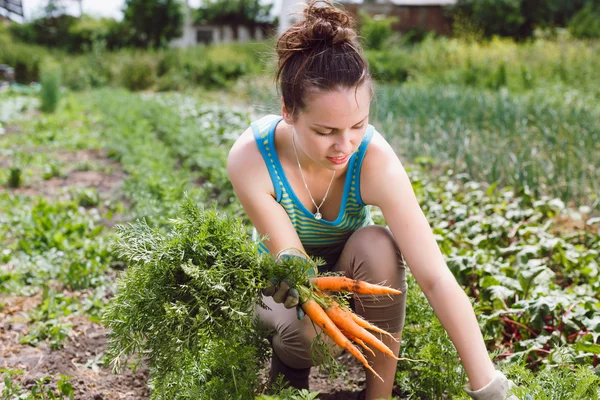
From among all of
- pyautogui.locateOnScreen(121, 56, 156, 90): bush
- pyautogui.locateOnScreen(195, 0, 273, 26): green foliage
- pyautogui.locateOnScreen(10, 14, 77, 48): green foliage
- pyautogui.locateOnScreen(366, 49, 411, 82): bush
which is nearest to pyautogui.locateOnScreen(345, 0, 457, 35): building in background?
pyautogui.locateOnScreen(195, 0, 273, 26): green foliage

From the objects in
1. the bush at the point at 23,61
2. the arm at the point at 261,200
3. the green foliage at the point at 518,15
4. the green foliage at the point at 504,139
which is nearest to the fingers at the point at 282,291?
the arm at the point at 261,200

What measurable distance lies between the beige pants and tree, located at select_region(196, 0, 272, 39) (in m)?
26.2

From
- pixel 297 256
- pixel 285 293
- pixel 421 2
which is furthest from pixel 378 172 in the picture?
pixel 421 2

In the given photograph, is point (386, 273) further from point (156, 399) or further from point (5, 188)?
point (5, 188)

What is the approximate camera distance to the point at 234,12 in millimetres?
27000

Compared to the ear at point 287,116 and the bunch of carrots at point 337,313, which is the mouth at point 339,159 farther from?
the bunch of carrots at point 337,313

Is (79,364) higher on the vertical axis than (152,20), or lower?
lower

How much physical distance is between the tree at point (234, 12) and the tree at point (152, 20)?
144 inches

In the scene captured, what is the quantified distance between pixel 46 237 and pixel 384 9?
22.7 m

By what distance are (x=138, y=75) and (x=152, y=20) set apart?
7.89 meters

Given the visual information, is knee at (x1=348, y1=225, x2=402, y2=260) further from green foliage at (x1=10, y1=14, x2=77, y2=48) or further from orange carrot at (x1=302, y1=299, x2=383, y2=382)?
green foliage at (x1=10, y1=14, x2=77, y2=48)

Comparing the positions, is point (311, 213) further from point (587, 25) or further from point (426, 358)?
point (587, 25)

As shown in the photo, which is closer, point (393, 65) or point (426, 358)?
point (426, 358)

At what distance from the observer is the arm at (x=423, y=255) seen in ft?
5.55
